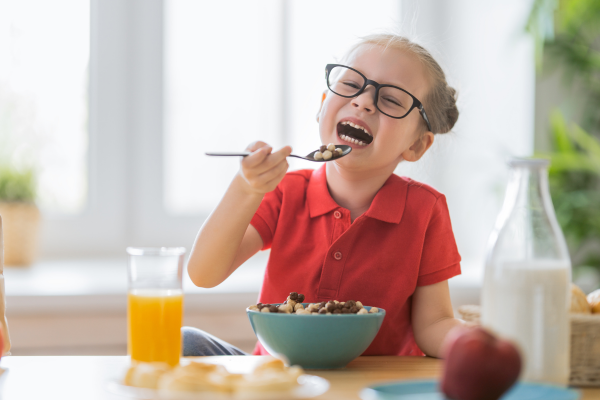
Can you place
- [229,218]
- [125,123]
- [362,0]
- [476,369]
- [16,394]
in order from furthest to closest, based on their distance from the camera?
[362,0], [125,123], [229,218], [16,394], [476,369]

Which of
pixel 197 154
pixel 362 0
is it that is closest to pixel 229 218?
pixel 197 154

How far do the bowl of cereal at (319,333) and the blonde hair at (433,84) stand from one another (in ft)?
1.92

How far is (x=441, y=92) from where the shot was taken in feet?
4.23

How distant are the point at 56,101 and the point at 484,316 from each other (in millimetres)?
2070

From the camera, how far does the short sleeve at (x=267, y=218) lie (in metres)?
1.20

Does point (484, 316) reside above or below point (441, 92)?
below

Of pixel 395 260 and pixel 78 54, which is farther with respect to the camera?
pixel 78 54

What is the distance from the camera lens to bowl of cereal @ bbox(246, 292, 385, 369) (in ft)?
2.55

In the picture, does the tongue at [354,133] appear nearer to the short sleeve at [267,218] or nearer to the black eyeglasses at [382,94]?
the black eyeglasses at [382,94]

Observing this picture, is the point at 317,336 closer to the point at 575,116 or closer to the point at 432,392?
the point at 432,392

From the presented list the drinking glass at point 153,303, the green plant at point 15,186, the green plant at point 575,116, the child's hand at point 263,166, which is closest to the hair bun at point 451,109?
the child's hand at point 263,166

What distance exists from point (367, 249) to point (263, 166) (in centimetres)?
29

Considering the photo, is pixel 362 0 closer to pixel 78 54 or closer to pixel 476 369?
pixel 78 54

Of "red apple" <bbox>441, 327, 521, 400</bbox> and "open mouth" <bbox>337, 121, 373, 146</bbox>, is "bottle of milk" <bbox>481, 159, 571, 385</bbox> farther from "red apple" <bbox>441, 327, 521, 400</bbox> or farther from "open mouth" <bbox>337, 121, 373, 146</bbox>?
"open mouth" <bbox>337, 121, 373, 146</bbox>
